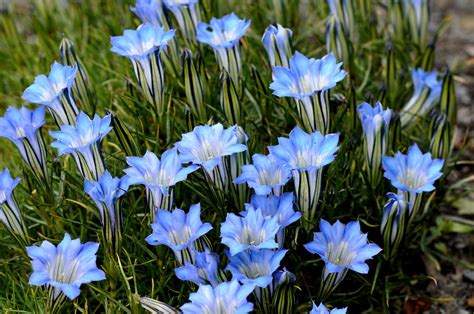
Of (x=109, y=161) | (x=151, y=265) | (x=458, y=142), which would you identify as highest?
(x=109, y=161)

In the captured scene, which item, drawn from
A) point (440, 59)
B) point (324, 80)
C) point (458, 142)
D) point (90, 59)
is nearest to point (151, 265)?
point (324, 80)

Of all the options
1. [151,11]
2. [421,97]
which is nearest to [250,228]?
[151,11]

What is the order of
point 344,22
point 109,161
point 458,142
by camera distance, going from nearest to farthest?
point 109,161
point 344,22
point 458,142

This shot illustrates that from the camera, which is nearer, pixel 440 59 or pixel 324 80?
pixel 324 80

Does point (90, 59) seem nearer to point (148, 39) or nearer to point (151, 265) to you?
point (148, 39)

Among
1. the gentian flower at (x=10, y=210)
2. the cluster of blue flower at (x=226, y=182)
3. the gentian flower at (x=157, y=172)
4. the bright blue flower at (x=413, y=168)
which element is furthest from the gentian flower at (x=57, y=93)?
the bright blue flower at (x=413, y=168)

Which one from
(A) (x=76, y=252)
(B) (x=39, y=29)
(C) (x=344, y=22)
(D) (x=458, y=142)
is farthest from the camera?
(B) (x=39, y=29)

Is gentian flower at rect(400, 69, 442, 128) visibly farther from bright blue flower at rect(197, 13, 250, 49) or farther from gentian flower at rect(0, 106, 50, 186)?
gentian flower at rect(0, 106, 50, 186)
